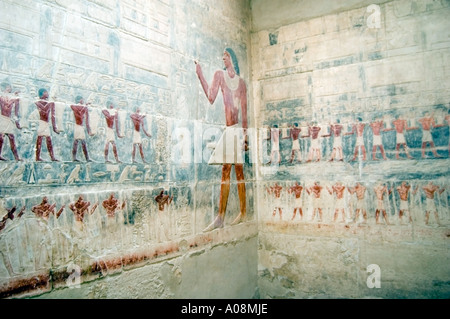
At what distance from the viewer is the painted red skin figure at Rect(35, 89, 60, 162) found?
2012 mm

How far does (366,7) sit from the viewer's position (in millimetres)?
3689

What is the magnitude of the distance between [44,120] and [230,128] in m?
2.15

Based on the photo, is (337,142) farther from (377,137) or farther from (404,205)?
(404,205)

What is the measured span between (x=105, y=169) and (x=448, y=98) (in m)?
3.34

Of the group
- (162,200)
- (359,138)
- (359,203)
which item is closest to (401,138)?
(359,138)

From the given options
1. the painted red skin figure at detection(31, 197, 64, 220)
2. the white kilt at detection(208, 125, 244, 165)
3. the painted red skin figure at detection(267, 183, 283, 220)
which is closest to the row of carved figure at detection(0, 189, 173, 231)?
the painted red skin figure at detection(31, 197, 64, 220)

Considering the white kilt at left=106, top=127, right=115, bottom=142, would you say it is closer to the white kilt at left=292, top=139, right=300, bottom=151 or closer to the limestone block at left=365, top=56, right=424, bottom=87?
the white kilt at left=292, top=139, right=300, bottom=151

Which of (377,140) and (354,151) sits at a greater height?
(377,140)

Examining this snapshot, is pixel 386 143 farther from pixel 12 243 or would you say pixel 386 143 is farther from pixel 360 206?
pixel 12 243

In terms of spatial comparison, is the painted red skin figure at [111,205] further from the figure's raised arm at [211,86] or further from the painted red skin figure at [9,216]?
the figure's raised arm at [211,86]

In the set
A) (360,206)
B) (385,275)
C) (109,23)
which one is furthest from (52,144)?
(385,275)

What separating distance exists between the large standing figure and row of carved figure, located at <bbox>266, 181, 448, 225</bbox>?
1.84 feet

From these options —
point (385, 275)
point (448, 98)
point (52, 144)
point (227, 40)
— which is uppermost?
point (227, 40)

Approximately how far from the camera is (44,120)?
2.04 metres
